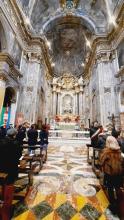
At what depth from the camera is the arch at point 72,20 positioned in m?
16.4

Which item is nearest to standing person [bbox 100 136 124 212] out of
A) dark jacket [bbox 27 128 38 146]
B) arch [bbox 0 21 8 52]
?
dark jacket [bbox 27 128 38 146]

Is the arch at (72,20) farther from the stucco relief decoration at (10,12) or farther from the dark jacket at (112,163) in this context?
the dark jacket at (112,163)

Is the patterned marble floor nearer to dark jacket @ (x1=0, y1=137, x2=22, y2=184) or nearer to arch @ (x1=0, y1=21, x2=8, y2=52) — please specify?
dark jacket @ (x1=0, y1=137, x2=22, y2=184)

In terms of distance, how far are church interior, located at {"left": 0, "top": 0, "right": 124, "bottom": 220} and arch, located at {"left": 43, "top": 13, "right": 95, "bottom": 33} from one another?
107mm

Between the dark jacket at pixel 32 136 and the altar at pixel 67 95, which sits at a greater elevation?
the altar at pixel 67 95

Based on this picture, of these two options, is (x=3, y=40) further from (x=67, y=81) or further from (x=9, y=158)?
(x=67, y=81)

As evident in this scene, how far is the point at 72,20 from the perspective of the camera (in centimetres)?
1758

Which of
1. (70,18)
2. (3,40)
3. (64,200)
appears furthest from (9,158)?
(70,18)

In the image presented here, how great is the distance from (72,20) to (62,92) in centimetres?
1029

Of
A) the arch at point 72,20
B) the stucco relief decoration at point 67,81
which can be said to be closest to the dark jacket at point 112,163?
the arch at point 72,20

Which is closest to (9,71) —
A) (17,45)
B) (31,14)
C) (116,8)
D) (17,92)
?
(17,92)

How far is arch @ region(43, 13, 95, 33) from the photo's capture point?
16438 millimetres

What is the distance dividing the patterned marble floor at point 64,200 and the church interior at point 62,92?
0.02 m

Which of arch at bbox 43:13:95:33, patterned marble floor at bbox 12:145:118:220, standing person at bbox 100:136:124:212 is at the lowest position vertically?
patterned marble floor at bbox 12:145:118:220
